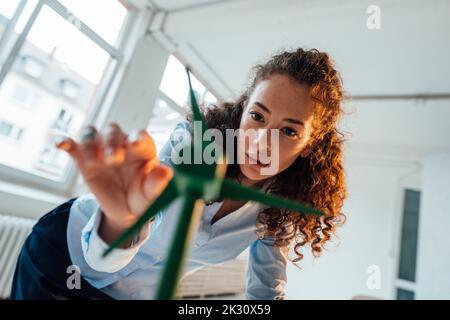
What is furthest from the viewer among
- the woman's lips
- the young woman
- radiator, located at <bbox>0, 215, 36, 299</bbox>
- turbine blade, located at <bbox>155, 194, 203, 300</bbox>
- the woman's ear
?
radiator, located at <bbox>0, 215, 36, 299</bbox>

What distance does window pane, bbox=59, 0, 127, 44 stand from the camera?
77.4 inches

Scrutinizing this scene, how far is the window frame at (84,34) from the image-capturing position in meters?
1.74

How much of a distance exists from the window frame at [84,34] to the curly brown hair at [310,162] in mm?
1619

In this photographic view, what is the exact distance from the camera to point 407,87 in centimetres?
244

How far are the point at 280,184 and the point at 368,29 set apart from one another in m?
1.68

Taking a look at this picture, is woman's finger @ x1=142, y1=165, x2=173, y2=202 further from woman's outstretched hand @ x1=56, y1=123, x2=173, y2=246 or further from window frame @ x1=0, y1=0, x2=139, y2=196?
window frame @ x1=0, y1=0, x2=139, y2=196

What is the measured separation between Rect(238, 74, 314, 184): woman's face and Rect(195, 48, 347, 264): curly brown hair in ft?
0.14

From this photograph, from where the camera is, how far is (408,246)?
11.8ft

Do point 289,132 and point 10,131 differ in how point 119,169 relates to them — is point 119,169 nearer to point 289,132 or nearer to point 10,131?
point 289,132

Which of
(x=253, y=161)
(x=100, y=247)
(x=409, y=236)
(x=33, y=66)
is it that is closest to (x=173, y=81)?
(x=33, y=66)

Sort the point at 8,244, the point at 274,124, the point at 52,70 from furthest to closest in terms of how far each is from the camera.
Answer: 1. the point at 52,70
2. the point at 8,244
3. the point at 274,124

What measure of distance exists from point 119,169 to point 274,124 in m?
0.43

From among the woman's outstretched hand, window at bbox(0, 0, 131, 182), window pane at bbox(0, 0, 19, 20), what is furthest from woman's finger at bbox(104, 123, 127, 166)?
window pane at bbox(0, 0, 19, 20)
